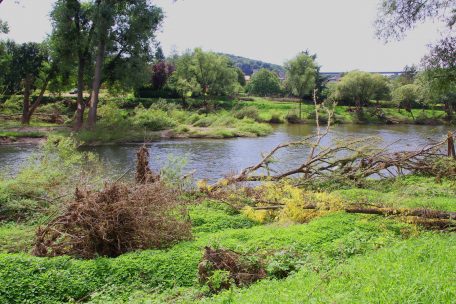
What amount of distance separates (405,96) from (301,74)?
53.7 feet

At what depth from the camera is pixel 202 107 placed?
2473 inches

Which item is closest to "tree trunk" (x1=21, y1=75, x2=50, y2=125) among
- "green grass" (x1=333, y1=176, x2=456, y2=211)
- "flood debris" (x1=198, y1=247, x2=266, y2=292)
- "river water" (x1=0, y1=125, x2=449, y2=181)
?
"river water" (x1=0, y1=125, x2=449, y2=181)

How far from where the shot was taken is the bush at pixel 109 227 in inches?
396

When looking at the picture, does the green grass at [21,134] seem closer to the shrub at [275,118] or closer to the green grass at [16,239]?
the green grass at [16,239]

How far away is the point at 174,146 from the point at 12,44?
22942mm

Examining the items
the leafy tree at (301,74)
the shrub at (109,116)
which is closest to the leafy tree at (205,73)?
the leafy tree at (301,74)

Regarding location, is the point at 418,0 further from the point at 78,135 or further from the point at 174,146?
the point at 78,135

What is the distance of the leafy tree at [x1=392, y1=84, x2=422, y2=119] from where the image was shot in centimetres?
6681

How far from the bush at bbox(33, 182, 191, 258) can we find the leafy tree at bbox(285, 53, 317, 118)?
5917 cm

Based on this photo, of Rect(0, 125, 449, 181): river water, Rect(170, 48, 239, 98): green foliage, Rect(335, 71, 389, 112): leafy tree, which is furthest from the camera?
Rect(335, 71, 389, 112): leafy tree

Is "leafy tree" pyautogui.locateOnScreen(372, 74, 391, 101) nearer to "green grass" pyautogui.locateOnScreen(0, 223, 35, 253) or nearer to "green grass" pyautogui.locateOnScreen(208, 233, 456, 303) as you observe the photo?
"green grass" pyautogui.locateOnScreen(208, 233, 456, 303)

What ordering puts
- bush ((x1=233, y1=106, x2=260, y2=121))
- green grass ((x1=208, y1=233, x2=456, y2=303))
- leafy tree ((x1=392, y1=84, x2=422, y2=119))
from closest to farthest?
green grass ((x1=208, y1=233, x2=456, y2=303)) < bush ((x1=233, y1=106, x2=260, y2=121)) < leafy tree ((x1=392, y1=84, x2=422, y2=119))

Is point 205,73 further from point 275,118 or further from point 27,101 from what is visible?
point 27,101

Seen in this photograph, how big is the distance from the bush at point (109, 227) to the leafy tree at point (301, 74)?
5917cm
